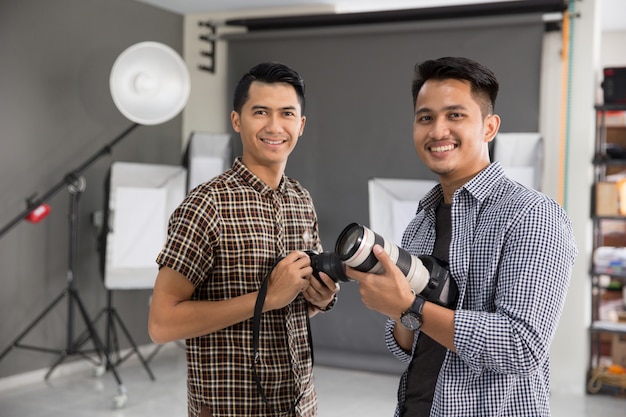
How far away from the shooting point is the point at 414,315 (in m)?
1.15

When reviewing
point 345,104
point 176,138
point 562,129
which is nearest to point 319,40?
point 345,104

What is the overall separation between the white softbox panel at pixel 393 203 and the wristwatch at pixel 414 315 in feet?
10.1

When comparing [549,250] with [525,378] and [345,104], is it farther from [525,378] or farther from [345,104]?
[345,104]

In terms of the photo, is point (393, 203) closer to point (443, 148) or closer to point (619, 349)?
point (619, 349)

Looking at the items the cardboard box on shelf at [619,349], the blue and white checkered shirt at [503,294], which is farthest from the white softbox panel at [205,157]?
the blue and white checkered shirt at [503,294]

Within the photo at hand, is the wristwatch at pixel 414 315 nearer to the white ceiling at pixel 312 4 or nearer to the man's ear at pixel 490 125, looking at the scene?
the man's ear at pixel 490 125

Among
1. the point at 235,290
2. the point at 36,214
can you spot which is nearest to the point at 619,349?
the point at 36,214

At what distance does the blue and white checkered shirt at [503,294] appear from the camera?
1085 mm

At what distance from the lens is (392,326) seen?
146 centimetres

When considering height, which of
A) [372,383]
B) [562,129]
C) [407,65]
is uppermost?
[407,65]

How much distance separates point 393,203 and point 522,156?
2.59 ft

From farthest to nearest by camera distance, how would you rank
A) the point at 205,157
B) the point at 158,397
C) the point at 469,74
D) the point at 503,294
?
1. the point at 205,157
2. the point at 158,397
3. the point at 469,74
4. the point at 503,294

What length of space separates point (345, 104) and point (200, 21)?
1.33 meters

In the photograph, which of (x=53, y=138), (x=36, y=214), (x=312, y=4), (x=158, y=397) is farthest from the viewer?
(x=312, y=4)
